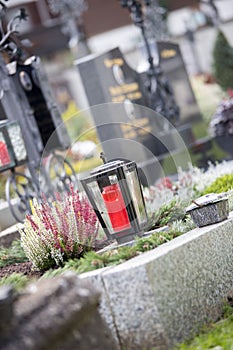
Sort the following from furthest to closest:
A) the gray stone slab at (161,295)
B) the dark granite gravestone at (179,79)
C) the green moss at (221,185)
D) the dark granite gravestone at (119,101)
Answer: the dark granite gravestone at (179,79)
the dark granite gravestone at (119,101)
the green moss at (221,185)
the gray stone slab at (161,295)

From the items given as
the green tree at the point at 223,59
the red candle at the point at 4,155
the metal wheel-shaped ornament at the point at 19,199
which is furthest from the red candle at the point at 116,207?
the green tree at the point at 223,59

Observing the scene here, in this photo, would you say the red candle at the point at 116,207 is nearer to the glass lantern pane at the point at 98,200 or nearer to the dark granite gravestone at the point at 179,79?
the glass lantern pane at the point at 98,200

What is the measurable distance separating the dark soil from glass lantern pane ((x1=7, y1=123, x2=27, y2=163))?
2581 millimetres

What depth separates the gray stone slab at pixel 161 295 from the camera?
558 centimetres

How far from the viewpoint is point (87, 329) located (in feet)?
17.5

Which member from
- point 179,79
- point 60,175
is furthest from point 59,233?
point 179,79

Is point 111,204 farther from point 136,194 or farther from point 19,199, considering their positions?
point 19,199

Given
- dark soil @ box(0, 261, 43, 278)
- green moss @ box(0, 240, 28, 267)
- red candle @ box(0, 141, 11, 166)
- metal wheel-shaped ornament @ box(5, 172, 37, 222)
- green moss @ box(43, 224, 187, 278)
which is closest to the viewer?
green moss @ box(43, 224, 187, 278)

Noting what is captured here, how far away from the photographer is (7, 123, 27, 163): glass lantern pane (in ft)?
31.2

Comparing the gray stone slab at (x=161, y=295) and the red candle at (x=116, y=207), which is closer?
the gray stone slab at (x=161, y=295)

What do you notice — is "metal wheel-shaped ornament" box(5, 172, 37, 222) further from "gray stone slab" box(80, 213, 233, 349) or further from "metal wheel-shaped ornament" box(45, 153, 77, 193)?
"gray stone slab" box(80, 213, 233, 349)

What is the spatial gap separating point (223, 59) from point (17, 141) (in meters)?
13.1

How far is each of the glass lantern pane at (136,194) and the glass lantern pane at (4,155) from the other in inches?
116

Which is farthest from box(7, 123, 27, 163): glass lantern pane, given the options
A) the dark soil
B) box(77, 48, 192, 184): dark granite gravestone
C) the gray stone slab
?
box(77, 48, 192, 184): dark granite gravestone
